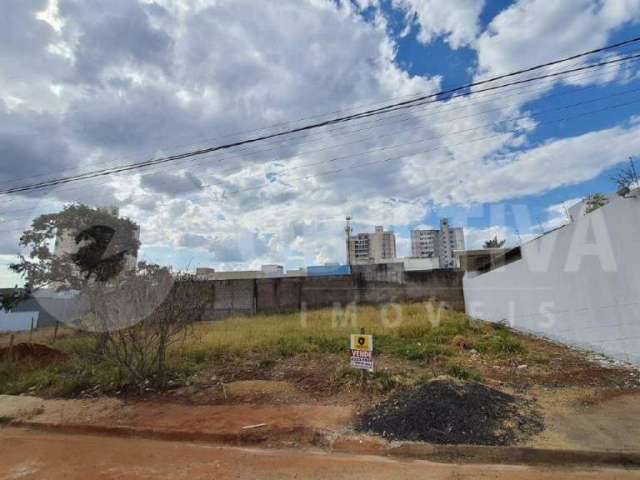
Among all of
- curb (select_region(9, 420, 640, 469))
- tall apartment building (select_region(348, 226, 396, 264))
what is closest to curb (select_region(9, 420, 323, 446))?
curb (select_region(9, 420, 640, 469))

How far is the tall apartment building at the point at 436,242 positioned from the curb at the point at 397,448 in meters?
39.2

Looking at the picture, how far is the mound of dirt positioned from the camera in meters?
10.5

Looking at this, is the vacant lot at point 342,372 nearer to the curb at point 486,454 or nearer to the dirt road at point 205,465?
the curb at point 486,454

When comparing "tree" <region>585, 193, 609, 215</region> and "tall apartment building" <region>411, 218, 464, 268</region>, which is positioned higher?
"tall apartment building" <region>411, 218, 464, 268</region>

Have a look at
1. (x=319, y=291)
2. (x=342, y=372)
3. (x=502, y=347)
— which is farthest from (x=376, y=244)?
(x=342, y=372)

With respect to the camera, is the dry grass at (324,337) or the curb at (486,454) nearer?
the curb at (486,454)

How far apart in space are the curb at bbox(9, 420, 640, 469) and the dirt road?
4.7 inches

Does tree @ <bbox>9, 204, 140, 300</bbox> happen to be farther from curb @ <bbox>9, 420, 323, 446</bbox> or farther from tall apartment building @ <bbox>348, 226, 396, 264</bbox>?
tall apartment building @ <bbox>348, 226, 396, 264</bbox>

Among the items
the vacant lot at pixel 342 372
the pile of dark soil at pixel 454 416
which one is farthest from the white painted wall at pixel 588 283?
the pile of dark soil at pixel 454 416

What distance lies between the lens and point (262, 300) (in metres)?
21.4

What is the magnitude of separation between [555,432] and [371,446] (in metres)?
1.96

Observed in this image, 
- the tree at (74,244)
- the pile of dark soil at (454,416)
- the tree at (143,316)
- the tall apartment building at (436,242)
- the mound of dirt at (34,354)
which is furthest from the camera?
the tall apartment building at (436,242)

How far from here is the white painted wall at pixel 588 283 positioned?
20.9 ft

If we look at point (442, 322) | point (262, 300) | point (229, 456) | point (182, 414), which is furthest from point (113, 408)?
point (262, 300)
